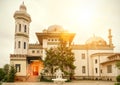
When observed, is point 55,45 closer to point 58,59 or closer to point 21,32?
point 58,59

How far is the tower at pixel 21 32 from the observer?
34.4 metres

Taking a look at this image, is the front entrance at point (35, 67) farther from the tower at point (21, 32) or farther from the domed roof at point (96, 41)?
the domed roof at point (96, 41)

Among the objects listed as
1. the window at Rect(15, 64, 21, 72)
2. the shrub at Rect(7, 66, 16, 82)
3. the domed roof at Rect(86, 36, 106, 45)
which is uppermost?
the domed roof at Rect(86, 36, 106, 45)

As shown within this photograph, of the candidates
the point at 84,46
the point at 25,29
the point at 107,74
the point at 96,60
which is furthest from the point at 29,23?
the point at 107,74

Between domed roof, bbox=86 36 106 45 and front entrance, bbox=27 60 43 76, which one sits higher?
domed roof, bbox=86 36 106 45

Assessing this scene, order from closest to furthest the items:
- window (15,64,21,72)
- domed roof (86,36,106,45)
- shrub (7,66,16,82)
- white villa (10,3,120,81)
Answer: shrub (7,66,16,82) < window (15,64,21,72) < white villa (10,3,120,81) < domed roof (86,36,106,45)

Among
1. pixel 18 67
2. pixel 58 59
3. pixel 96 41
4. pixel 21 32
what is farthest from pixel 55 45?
pixel 96 41

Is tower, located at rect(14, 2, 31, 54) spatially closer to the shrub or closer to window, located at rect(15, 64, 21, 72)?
window, located at rect(15, 64, 21, 72)

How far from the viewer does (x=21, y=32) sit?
34.7 m

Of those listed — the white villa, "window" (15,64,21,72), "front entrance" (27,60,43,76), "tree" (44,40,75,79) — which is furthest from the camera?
"front entrance" (27,60,43,76)

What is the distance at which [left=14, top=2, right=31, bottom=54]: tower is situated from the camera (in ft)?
113

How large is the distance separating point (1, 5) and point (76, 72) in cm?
2409

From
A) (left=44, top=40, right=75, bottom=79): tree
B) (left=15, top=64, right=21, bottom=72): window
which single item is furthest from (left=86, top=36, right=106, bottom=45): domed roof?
(left=15, top=64, right=21, bottom=72): window

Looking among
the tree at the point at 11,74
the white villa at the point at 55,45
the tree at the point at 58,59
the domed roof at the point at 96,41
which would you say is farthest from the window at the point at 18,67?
the domed roof at the point at 96,41
